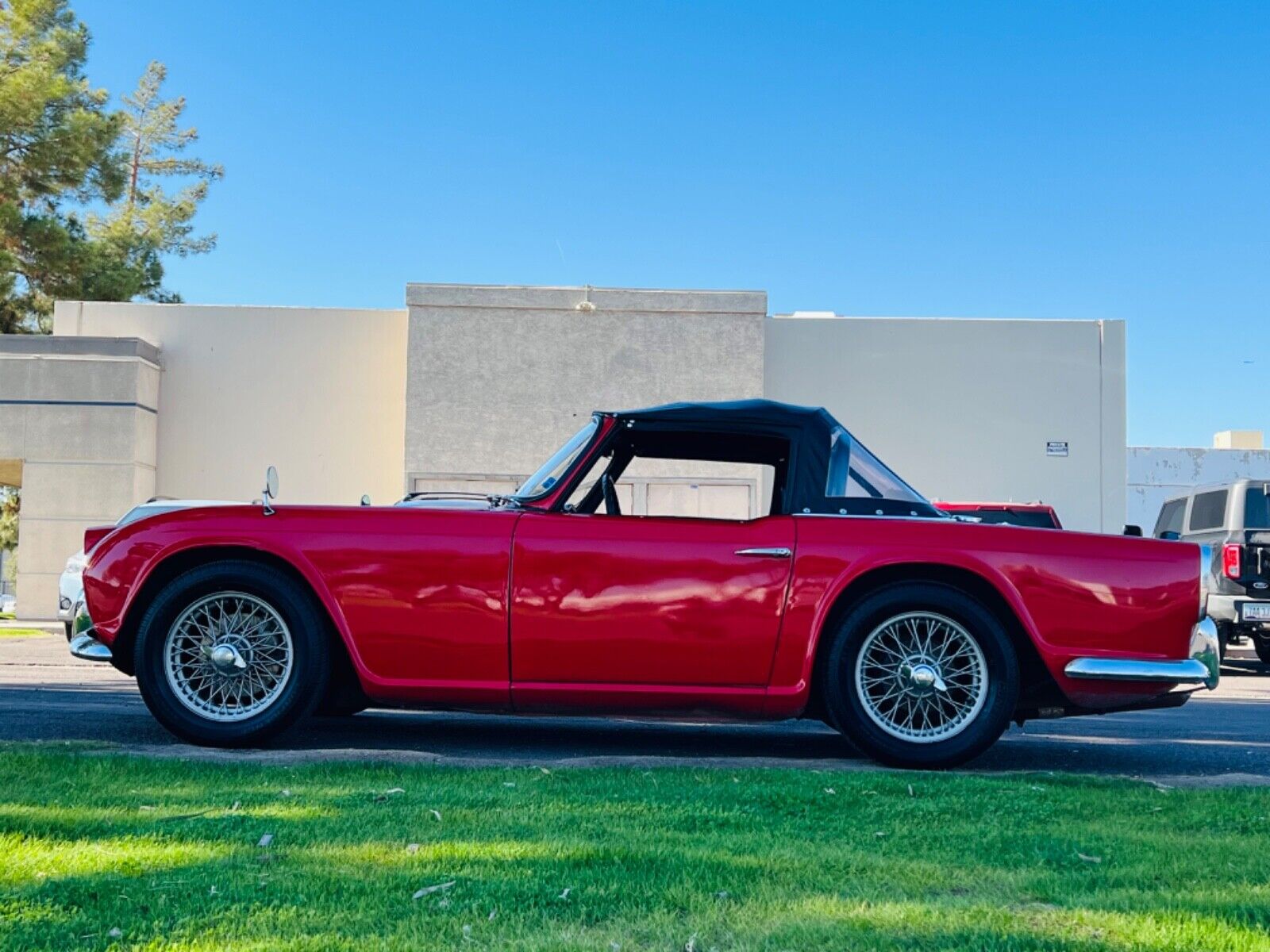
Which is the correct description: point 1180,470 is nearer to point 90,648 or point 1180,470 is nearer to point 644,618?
point 644,618

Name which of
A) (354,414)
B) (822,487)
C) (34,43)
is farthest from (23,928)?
(34,43)

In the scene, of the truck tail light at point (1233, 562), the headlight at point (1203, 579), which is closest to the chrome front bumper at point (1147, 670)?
the headlight at point (1203, 579)

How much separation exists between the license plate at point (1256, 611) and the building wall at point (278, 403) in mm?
14938

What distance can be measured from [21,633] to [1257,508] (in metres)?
15.9

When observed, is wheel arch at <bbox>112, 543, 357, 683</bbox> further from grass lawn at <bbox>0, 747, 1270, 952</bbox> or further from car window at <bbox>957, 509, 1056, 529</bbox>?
car window at <bbox>957, 509, 1056, 529</bbox>

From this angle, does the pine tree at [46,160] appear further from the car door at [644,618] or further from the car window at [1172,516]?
the car door at [644,618]

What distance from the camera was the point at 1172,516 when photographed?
53.3 ft

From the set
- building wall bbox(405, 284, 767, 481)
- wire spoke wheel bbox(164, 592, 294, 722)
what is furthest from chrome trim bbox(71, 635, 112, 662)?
building wall bbox(405, 284, 767, 481)

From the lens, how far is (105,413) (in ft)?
73.7

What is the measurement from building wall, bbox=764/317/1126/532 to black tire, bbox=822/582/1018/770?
18270 millimetres

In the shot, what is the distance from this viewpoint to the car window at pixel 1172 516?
52.0 feet

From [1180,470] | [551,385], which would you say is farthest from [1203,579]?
[1180,470]

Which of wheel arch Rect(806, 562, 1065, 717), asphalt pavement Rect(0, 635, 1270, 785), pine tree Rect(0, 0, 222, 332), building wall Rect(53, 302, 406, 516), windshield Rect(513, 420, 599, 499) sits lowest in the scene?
asphalt pavement Rect(0, 635, 1270, 785)

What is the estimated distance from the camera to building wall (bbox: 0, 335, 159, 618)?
73.2 feet
